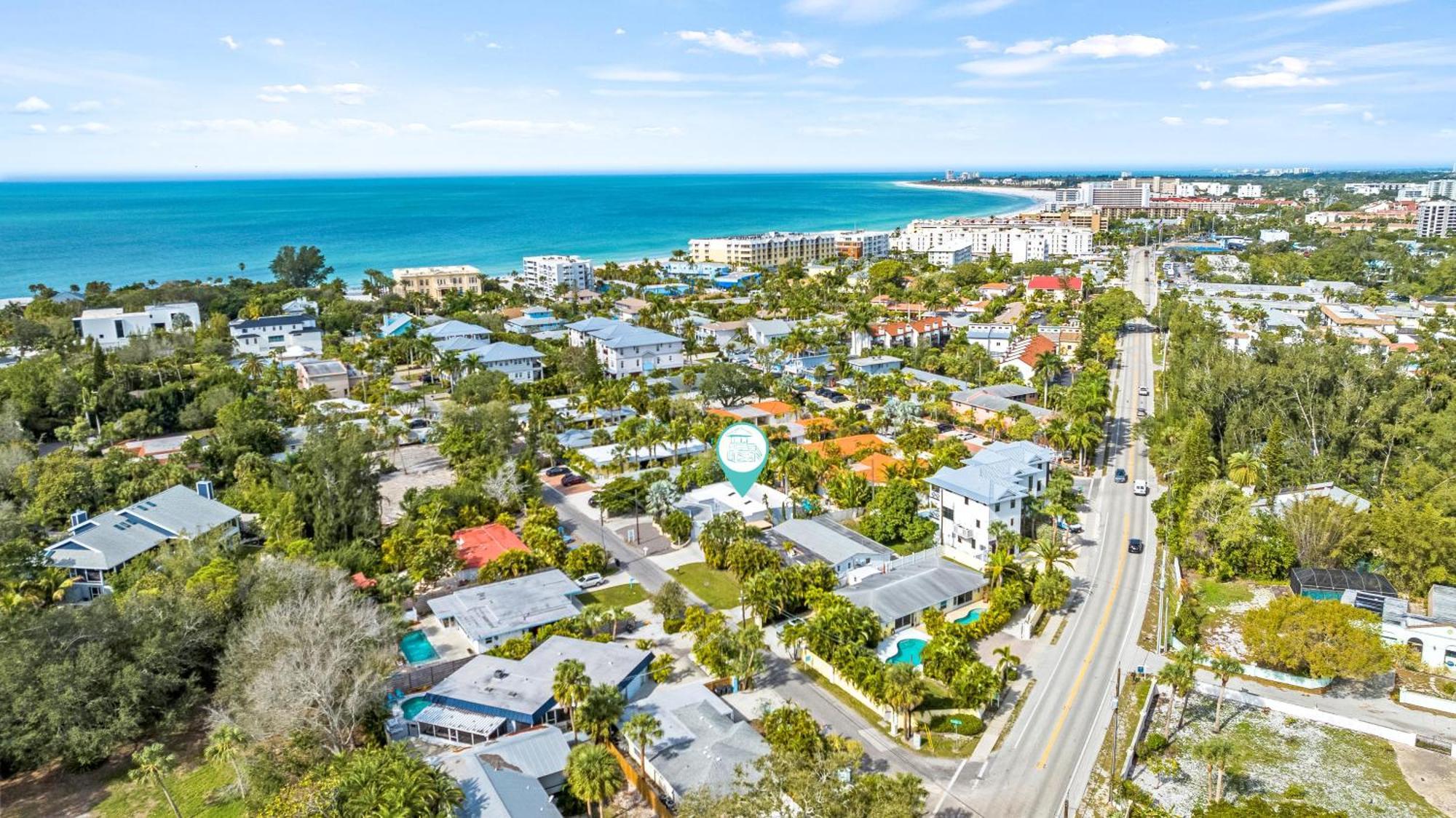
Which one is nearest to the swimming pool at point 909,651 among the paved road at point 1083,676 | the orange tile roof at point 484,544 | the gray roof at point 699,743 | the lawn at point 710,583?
the paved road at point 1083,676

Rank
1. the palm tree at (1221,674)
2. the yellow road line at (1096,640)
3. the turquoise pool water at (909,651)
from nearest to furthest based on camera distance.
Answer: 1. the yellow road line at (1096,640)
2. the palm tree at (1221,674)
3. the turquoise pool water at (909,651)

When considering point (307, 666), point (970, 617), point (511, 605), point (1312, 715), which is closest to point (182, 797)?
point (307, 666)

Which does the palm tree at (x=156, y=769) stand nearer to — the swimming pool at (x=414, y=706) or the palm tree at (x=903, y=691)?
the swimming pool at (x=414, y=706)

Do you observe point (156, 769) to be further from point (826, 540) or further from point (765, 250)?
point (765, 250)

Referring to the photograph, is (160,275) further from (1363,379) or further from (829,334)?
(1363,379)

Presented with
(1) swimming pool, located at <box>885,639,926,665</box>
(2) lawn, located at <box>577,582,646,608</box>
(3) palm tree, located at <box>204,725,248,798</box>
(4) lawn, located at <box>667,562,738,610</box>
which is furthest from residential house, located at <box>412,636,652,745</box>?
(1) swimming pool, located at <box>885,639,926,665</box>

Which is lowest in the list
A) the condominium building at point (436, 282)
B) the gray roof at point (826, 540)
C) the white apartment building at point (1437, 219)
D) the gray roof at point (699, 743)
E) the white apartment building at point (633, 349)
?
the gray roof at point (699, 743)

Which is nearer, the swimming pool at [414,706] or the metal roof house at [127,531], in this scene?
the swimming pool at [414,706]

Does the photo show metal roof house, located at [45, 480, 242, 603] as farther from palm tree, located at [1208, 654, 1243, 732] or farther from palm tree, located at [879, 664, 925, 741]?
palm tree, located at [1208, 654, 1243, 732]
